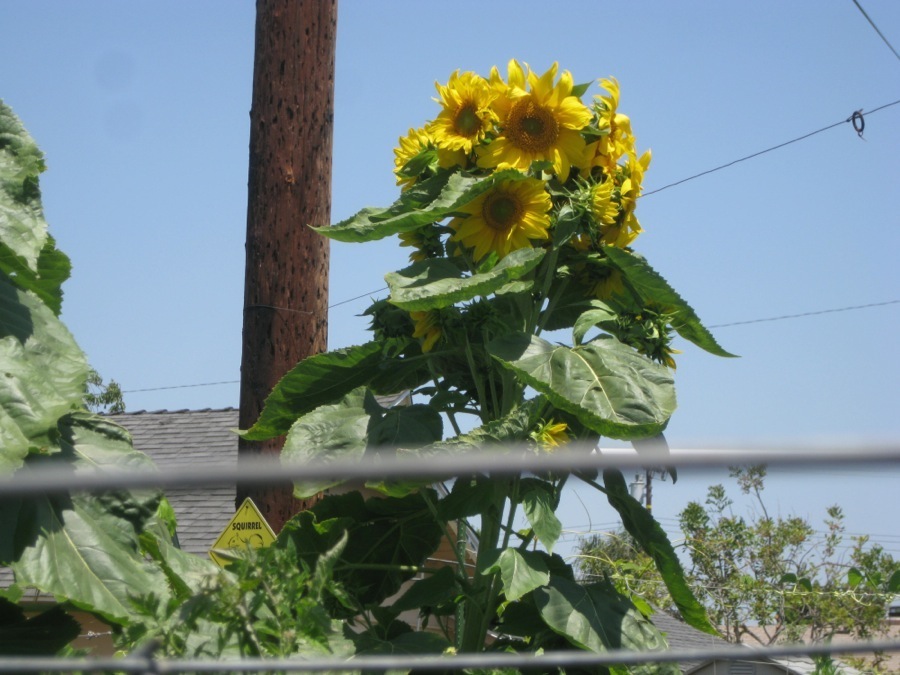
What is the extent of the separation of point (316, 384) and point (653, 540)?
0.86 meters

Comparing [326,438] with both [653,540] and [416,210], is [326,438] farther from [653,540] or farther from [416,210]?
[653,540]

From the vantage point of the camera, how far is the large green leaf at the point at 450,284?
7.64 ft

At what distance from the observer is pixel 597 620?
2.32 metres

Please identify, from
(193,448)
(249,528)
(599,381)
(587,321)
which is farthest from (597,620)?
(193,448)

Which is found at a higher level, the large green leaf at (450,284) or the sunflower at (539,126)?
the sunflower at (539,126)

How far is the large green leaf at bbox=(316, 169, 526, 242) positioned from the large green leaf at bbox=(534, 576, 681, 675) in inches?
33.4

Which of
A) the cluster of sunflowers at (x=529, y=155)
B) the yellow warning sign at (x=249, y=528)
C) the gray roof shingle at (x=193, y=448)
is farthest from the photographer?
the gray roof shingle at (x=193, y=448)

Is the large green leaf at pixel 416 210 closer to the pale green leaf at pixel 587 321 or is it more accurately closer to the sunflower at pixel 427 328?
Result: the sunflower at pixel 427 328

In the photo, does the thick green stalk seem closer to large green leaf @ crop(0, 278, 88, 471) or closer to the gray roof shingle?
large green leaf @ crop(0, 278, 88, 471)

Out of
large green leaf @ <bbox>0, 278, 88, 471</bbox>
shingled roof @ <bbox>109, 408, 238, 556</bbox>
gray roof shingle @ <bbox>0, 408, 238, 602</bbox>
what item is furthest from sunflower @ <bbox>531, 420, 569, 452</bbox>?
shingled roof @ <bbox>109, 408, 238, 556</bbox>

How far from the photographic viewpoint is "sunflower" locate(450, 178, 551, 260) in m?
2.53

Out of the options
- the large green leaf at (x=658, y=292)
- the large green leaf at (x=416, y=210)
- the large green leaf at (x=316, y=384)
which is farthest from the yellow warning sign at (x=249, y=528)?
the large green leaf at (x=658, y=292)

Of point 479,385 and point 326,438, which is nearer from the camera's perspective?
point 326,438

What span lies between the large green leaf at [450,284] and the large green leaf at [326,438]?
27 centimetres
